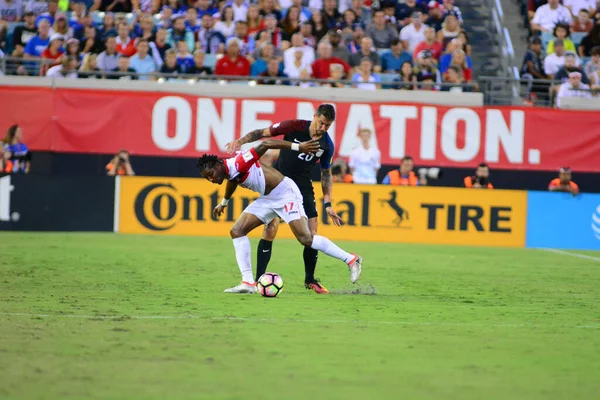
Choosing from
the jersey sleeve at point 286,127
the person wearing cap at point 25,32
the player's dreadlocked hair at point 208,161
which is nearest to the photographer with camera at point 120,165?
the person wearing cap at point 25,32

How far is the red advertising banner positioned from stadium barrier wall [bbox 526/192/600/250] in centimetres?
202

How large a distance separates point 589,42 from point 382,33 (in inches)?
195

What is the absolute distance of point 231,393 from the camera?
6441 millimetres

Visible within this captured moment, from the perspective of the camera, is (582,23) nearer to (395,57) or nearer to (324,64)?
(395,57)

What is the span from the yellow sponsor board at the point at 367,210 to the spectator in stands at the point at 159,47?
3.37 metres

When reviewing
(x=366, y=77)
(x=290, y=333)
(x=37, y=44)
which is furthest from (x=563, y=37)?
(x=290, y=333)

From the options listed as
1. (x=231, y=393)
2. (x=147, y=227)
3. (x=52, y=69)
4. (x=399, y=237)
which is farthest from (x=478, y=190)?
(x=231, y=393)

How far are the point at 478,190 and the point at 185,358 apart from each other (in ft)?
46.7

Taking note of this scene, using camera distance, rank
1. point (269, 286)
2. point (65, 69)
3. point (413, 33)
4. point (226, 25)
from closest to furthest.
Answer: point (269, 286) < point (65, 69) < point (226, 25) < point (413, 33)

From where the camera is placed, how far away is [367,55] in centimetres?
2309

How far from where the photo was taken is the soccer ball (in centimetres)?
1125

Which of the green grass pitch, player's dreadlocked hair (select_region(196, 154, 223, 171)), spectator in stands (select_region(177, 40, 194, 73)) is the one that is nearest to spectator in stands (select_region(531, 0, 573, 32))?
spectator in stands (select_region(177, 40, 194, 73))

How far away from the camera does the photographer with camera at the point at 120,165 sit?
21516 millimetres

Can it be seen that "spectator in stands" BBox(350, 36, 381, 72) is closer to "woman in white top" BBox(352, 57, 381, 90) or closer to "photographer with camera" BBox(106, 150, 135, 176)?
"woman in white top" BBox(352, 57, 381, 90)
